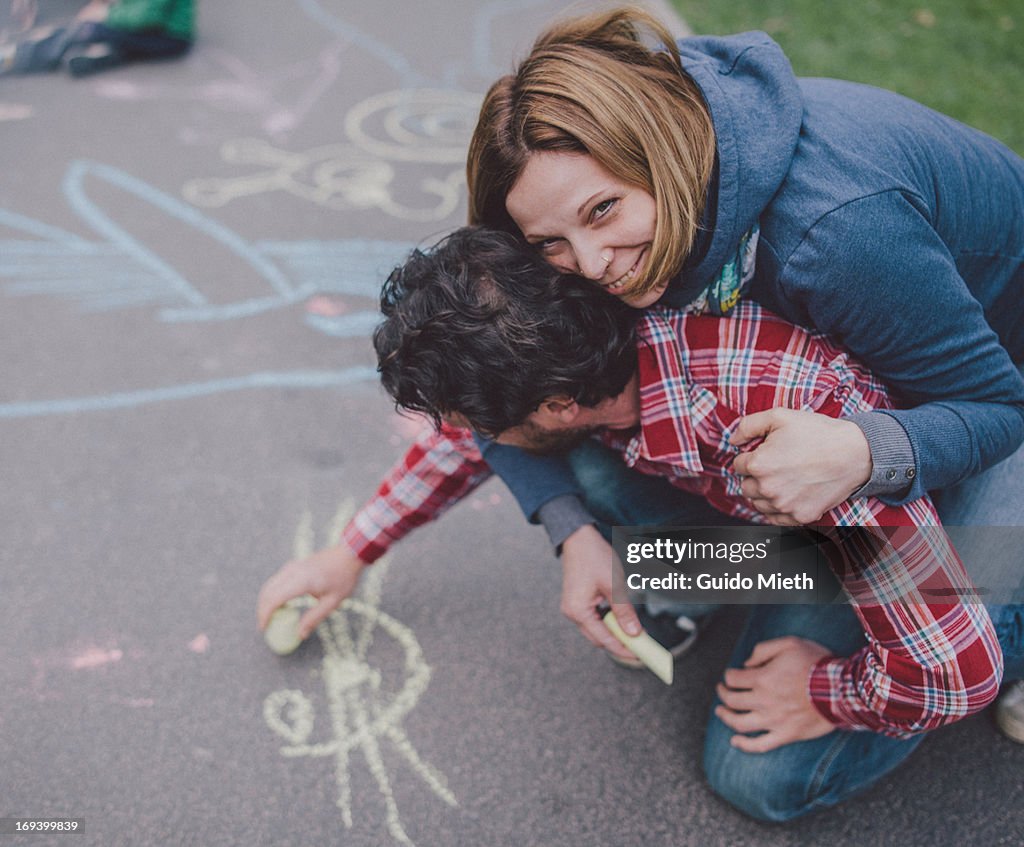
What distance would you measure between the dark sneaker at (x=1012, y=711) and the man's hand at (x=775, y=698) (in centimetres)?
39

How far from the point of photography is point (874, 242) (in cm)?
122

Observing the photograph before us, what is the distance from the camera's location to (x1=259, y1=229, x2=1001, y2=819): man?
1.29 metres

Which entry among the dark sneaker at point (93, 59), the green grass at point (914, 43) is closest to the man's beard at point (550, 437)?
the green grass at point (914, 43)

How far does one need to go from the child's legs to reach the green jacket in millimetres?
3948

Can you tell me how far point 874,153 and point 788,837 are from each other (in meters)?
1.14

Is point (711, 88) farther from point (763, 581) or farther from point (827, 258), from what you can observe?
point (763, 581)

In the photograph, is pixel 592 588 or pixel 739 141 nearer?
pixel 739 141

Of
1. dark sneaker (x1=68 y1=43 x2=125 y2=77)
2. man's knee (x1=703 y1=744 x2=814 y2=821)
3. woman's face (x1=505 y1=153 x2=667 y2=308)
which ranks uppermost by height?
woman's face (x1=505 y1=153 x2=667 y2=308)

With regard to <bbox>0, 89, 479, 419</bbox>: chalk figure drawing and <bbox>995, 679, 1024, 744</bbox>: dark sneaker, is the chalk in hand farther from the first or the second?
<bbox>995, 679, 1024, 744</bbox>: dark sneaker

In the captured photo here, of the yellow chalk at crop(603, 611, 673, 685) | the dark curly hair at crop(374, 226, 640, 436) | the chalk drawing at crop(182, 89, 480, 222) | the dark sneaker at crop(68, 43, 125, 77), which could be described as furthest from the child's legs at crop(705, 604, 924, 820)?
the dark sneaker at crop(68, 43, 125, 77)

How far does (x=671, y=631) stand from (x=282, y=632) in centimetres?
79

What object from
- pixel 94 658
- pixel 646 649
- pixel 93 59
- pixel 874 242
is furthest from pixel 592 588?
pixel 93 59

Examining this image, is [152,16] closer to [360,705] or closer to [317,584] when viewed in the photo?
[317,584]

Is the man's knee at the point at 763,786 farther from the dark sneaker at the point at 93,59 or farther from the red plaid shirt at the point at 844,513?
the dark sneaker at the point at 93,59
